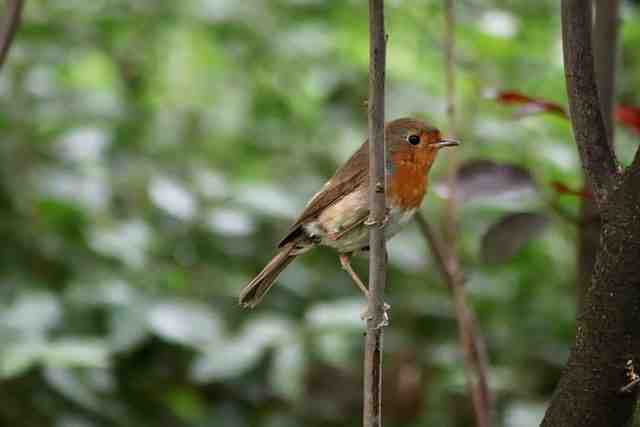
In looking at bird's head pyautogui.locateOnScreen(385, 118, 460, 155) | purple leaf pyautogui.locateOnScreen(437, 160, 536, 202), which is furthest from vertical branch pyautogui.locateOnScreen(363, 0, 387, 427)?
bird's head pyautogui.locateOnScreen(385, 118, 460, 155)

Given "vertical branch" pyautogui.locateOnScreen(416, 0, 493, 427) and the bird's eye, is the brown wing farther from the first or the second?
"vertical branch" pyautogui.locateOnScreen(416, 0, 493, 427)

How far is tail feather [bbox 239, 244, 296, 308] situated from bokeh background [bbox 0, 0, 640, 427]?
49cm

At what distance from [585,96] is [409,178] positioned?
117 centimetres

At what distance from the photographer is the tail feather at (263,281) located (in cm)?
264

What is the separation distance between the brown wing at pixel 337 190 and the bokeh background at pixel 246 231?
23.0 inches

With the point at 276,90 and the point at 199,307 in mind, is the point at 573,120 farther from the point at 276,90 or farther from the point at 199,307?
the point at 276,90

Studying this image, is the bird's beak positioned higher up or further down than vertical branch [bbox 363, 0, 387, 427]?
higher up

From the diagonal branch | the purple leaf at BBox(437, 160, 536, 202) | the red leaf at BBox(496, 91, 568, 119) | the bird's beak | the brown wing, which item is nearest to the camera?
the diagonal branch

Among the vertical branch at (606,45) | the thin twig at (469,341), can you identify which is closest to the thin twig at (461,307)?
the thin twig at (469,341)

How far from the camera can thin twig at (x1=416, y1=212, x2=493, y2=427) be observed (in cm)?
217

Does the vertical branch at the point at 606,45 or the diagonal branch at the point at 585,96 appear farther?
the vertical branch at the point at 606,45

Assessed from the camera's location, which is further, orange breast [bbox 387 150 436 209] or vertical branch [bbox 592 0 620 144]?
orange breast [bbox 387 150 436 209]

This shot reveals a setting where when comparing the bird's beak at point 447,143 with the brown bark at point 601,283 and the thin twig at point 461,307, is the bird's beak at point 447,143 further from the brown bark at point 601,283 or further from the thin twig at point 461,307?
the brown bark at point 601,283

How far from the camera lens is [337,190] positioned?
2.72m
